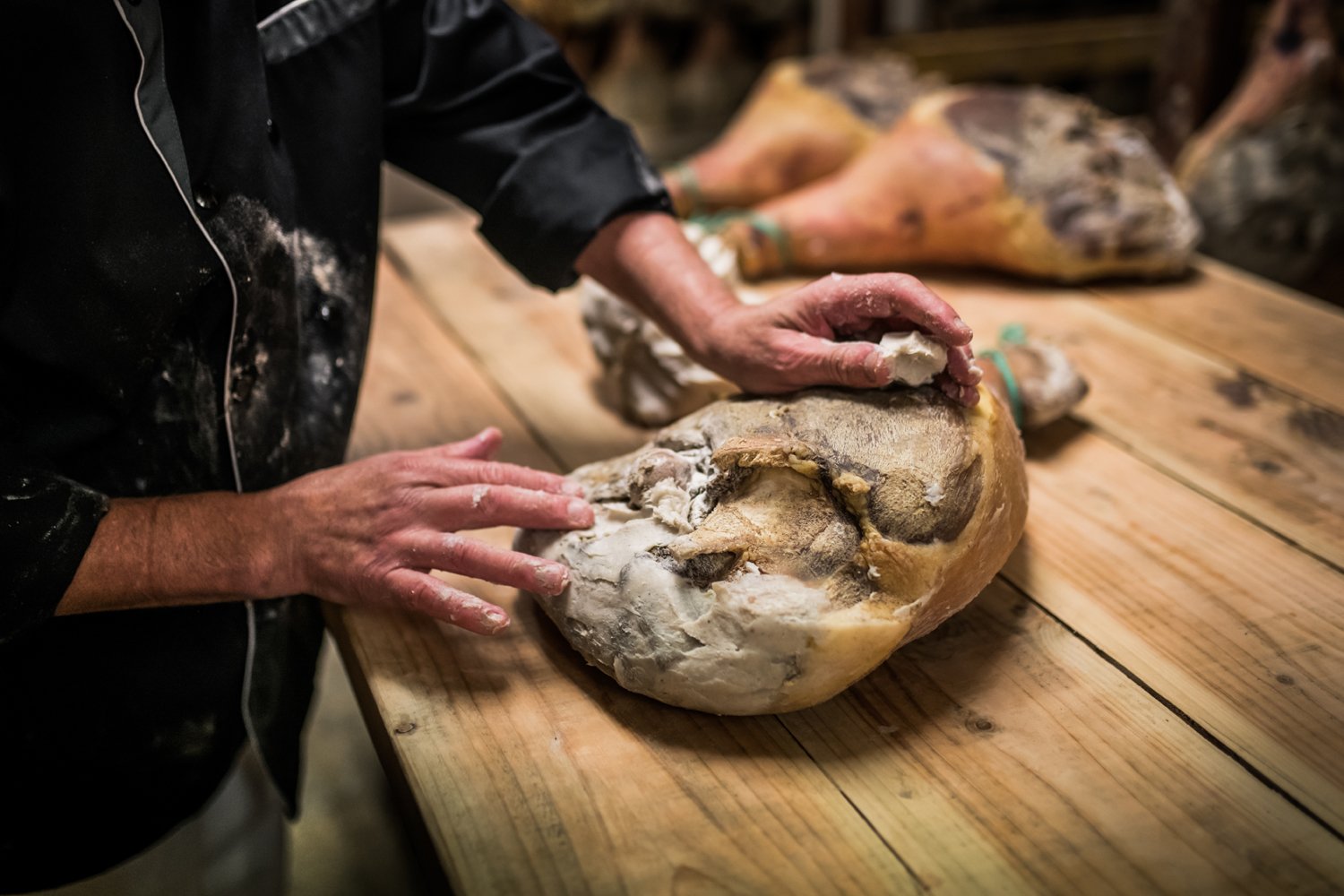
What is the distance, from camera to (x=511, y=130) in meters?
1.25

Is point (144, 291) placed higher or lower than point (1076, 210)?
higher

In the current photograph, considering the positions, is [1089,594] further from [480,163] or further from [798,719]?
[480,163]

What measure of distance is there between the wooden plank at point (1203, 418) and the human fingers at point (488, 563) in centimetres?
87

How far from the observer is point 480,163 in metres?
1.27

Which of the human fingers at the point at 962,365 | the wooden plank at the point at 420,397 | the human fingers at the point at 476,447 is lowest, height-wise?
the wooden plank at the point at 420,397

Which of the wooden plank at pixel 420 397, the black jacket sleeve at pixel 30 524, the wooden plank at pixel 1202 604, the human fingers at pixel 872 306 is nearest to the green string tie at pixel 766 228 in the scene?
the wooden plank at pixel 420 397

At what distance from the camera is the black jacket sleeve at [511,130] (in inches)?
48.6

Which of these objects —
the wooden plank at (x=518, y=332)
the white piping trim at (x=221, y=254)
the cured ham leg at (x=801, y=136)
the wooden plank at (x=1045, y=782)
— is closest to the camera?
the wooden plank at (x=1045, y=782)

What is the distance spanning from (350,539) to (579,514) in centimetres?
23

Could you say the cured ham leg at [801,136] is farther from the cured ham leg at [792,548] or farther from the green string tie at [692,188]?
the cured ham leg at [792,548]

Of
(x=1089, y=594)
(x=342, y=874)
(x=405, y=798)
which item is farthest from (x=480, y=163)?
(x=342, y=874)

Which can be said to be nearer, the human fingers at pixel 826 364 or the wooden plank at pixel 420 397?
the human fingers at pixel 826 364

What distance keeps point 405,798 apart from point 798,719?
1.20 feet

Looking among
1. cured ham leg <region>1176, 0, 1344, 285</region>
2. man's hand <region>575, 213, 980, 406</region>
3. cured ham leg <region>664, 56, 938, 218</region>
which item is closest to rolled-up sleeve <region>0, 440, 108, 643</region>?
man's hand <region>575, 213, 980, 406</region>
